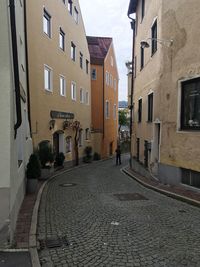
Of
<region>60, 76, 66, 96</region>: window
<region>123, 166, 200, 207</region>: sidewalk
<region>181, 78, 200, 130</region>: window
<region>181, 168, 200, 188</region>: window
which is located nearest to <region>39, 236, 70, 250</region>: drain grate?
<region>123, 166, 200, 207</region>: sidewalk

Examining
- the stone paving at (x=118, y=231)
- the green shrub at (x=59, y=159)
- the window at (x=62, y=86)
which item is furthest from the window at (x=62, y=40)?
the stone paving at (x=118, y=231)

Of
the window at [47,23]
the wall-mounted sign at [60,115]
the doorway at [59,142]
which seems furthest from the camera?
the doorway at [59,142]

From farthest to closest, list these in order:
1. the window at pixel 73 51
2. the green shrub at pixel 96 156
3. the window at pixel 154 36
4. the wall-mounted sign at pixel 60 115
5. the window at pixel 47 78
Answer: the green shrub at pixel 96 156 < the window at pixel 73 51 < the wall-mounted sign at pixel 60 115 < the window at pixel 47 78 < the window at pixel 154 36

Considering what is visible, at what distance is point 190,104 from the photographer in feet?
32.1

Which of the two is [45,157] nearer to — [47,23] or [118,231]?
[47,23]

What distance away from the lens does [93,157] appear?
2909 cm

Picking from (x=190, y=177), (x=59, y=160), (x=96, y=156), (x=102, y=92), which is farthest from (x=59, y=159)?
(x=102, y=92)

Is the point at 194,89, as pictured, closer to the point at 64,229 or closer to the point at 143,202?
the point at 143,202

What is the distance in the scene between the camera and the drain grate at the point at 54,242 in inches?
→ 209

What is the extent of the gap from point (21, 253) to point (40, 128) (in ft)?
34.0

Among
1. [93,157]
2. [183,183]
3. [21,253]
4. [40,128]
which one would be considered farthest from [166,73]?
[93,157]

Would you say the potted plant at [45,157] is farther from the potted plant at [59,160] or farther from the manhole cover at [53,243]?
the manhole cover at [53,243]

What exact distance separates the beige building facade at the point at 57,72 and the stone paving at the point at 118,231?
267 inches

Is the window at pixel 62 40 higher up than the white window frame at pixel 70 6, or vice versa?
the white window frame at pixel 70 6
